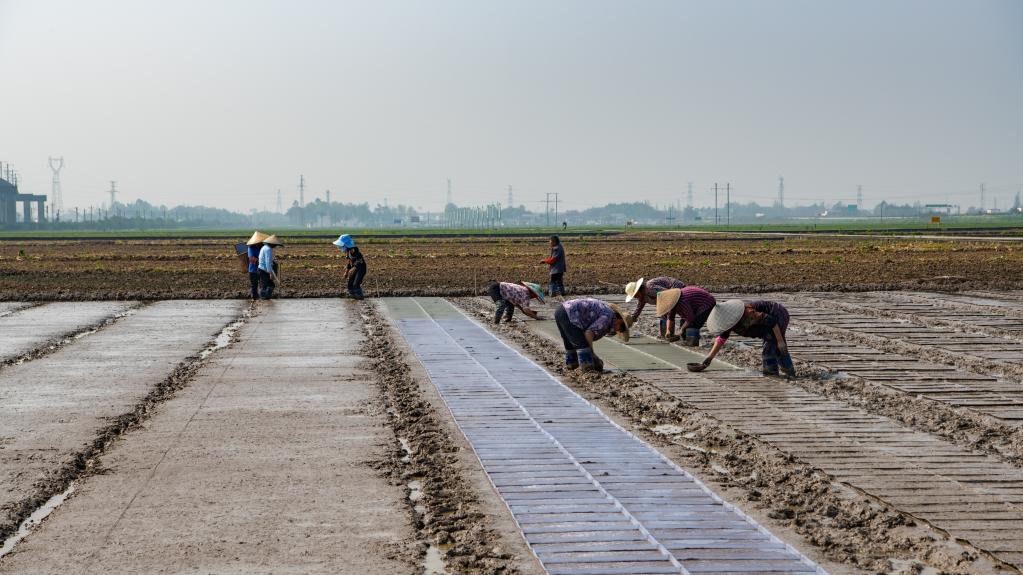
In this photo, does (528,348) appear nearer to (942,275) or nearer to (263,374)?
(263,374)

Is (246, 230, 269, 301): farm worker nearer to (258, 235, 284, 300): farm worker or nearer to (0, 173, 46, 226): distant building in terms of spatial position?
(258, 235, 284, 300): farm worker

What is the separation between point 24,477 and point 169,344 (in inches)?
333

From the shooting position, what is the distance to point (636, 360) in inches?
541

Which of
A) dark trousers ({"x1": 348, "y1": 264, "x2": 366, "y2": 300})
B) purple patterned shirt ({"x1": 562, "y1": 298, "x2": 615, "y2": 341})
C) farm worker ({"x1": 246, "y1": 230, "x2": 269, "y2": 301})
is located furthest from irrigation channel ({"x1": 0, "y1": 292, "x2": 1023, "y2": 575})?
dark trousers ({"x1": 348, "y1": 264, "x2": 366, "y2": 300})

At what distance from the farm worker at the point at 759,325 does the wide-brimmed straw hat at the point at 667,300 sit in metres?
1.33

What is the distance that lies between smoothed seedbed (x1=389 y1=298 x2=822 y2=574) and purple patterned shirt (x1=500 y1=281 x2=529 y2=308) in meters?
5.18

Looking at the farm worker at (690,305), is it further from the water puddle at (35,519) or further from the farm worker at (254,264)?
the farm worker at (254,264)

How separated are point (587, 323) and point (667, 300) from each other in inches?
62.2

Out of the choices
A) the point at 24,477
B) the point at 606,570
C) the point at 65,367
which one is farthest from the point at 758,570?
the point at 65,367

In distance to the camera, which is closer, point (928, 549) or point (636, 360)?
point (928, 549)

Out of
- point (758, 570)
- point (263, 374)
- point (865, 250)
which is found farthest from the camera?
point (865, 250)

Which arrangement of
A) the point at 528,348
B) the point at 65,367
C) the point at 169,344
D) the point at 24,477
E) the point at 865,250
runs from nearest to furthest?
the point at 24,477 < the point at 65,367 < the point at 528,348 < the point at 169,344 < the point at 865,250

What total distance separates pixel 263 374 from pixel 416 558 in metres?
7.29

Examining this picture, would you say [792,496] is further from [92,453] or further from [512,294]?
[512,294]
